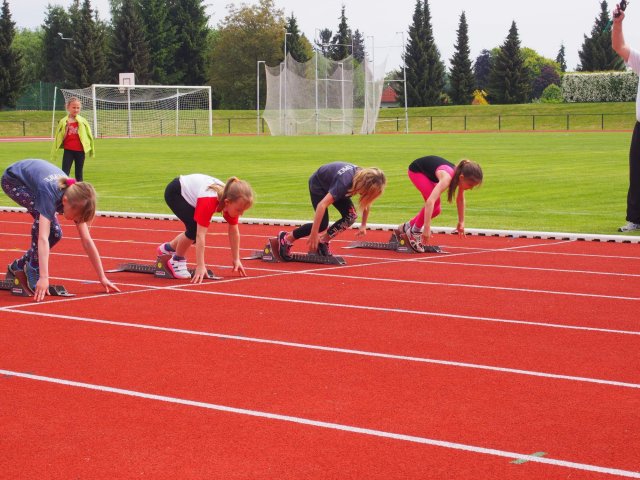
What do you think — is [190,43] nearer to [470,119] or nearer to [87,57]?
[87,57]

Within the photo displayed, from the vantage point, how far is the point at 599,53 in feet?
294

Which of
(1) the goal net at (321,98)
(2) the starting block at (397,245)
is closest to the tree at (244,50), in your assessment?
(1) the goal net at (321,98)

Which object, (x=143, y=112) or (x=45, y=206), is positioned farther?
(x=143, y=112)

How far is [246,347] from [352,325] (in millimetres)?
1031

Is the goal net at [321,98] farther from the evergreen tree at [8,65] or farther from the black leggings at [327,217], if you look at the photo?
the black leggings at [327,217]

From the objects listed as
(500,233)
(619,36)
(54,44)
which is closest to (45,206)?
(500,233)

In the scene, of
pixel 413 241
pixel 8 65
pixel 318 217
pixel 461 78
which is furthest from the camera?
pixel 461 78

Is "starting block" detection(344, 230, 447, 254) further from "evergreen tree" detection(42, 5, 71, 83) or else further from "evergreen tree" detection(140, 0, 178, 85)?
"evergreen tree" detection(42, 5, 71, 83)

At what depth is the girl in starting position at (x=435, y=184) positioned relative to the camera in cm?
1066

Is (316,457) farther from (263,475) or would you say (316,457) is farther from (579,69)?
(579,69)

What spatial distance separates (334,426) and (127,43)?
83439 mm

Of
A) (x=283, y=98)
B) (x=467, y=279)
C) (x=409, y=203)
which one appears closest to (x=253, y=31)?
(x=283, y=98)

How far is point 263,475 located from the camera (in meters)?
4.29

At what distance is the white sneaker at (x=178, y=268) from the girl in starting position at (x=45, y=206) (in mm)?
873
